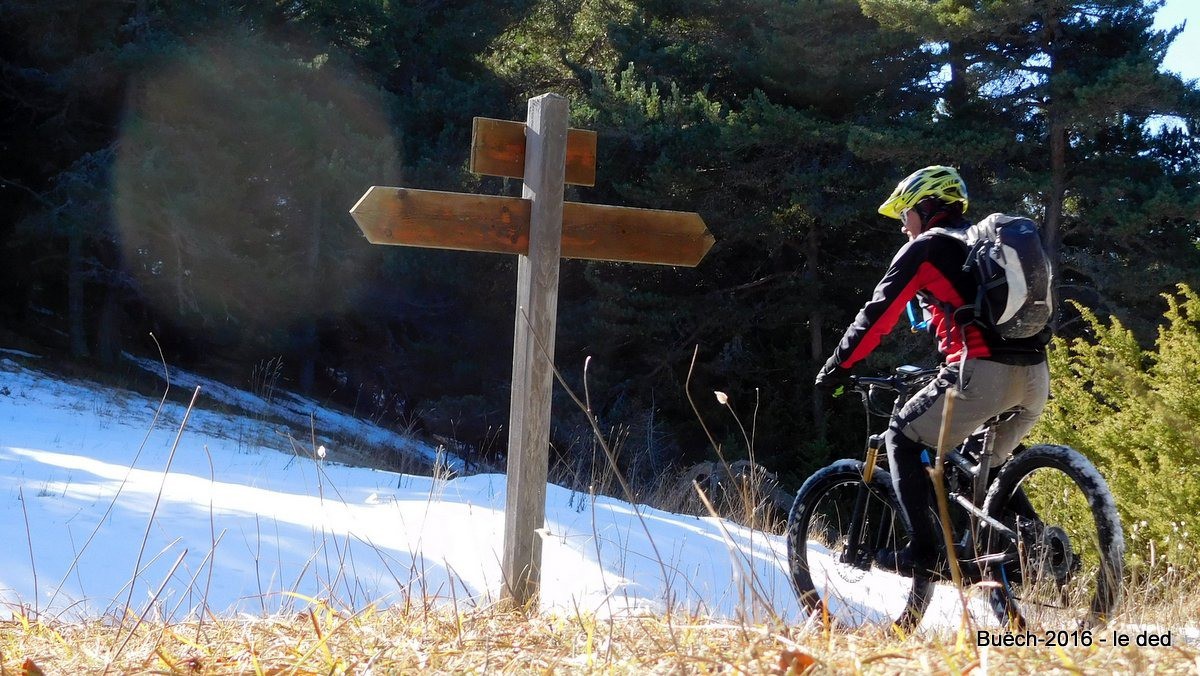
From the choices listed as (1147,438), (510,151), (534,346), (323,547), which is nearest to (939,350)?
(534,346)

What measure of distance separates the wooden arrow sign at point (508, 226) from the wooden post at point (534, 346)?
78mm

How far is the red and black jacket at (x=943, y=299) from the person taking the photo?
3625 millimetres

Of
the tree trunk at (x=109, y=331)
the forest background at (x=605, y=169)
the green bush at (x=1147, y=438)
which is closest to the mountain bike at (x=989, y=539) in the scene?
the green bush at (x=1147, y=438)

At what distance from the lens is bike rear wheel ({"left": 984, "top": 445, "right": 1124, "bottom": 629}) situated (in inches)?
134

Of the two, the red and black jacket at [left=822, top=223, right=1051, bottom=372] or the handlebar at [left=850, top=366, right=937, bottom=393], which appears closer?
the red and black jacket at [left=822, top=223, right=1051, bottom=372]

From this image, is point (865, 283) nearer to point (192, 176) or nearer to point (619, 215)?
point (192, 176)

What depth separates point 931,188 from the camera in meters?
3.86

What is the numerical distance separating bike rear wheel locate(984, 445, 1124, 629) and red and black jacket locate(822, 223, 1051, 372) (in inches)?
14.8

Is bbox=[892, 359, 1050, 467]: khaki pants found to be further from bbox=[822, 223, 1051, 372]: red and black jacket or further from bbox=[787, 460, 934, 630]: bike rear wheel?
bbox=[787, 460, 934, 630]: bike rear wheel

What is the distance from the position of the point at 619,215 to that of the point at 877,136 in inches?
451

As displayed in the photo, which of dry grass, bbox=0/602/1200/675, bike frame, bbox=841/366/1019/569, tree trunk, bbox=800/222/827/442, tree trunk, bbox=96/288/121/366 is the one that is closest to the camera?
dry grass, bbox=0/602/1200/675

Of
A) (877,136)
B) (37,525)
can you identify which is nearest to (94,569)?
(37,525)

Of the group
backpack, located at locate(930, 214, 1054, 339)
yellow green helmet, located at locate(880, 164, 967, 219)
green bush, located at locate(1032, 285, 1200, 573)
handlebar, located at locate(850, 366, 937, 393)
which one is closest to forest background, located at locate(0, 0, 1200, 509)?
green bush, located at locate(1032, 285, 1200, 573)

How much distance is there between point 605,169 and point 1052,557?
1408 centimetres
